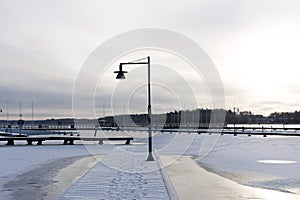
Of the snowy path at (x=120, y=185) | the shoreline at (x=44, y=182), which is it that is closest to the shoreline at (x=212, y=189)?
the snowy path at (x=120, y=185)

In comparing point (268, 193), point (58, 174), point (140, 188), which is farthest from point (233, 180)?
point (58, 174)

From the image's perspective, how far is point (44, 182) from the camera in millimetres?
12914

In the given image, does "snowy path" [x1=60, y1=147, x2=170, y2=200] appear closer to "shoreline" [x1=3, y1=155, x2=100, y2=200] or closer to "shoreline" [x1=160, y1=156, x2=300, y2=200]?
"shoreline" [x1=3, y1=155, x2=100, y2=200]

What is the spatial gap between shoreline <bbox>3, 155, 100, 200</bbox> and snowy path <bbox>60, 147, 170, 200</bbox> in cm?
47

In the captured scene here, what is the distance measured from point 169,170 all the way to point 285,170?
15.2ft

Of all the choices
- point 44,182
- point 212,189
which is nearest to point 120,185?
point 212,189

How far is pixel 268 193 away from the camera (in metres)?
11.2

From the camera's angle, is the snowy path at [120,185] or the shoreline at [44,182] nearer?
the snowy path at [120,185]

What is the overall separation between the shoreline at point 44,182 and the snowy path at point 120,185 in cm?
47

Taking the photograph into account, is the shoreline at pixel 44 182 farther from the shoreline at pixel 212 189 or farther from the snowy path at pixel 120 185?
the shoreline at pixel 212 189

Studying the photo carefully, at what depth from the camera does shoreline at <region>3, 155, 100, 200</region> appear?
10591 millimetres

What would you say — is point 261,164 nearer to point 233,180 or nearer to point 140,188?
point 233,180

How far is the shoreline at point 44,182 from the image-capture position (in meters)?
10.6

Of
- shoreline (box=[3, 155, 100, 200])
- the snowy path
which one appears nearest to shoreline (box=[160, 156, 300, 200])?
the snowy path
